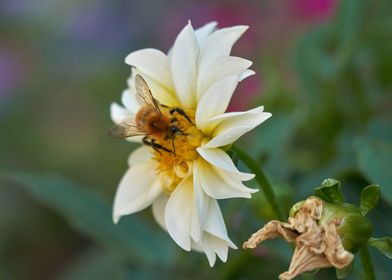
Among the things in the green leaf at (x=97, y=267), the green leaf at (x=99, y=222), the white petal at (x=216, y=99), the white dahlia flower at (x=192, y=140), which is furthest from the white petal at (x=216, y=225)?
the green leaf at (x=97, y=267)

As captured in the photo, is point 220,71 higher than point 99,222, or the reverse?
point 220,71

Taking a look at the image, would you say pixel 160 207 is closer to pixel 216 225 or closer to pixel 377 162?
pixel 216 225

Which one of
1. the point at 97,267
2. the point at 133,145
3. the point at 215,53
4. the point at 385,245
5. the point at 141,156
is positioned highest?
the point at 215,53

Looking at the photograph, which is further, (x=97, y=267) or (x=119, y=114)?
(x=97, y=267)

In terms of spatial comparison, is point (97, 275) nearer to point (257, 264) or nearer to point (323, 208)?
point (257, 264)

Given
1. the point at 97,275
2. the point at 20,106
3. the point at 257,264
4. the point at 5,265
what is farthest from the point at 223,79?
the point at 20,106

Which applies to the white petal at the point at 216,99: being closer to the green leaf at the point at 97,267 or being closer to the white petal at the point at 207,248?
the white petal at the point at 207,248

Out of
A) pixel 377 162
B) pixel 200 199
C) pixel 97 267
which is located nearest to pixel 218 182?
pixel 200 199
